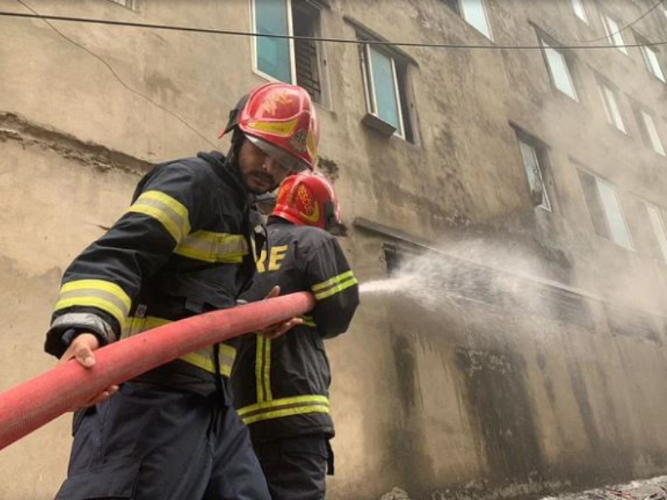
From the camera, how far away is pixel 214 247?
1.57 m

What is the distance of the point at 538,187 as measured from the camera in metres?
8.12

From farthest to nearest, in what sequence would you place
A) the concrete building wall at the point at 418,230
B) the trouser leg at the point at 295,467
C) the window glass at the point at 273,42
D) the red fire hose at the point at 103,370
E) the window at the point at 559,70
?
the window at the point at 559,70, the window glass at the point at 273,42, the concrete building wall at the point at 418,230, the trouser leg at the point at 295,467, the red fire hose at the point at 103,370

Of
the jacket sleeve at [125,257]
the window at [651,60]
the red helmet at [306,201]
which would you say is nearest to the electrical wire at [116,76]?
the red helmet at [306,201]

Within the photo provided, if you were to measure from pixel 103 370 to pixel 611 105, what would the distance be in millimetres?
13695

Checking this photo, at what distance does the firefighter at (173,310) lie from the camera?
1158 millimetres

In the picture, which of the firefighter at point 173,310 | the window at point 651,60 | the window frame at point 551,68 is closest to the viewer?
the firefighter at point 173,310

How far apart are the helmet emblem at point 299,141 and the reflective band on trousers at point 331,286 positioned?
1.95 feet

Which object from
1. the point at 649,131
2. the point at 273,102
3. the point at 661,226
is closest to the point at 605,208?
the point at 661,226

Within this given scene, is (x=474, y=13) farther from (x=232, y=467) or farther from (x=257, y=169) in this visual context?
(x=232, y=467)

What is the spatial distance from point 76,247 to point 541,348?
5596 millimetres

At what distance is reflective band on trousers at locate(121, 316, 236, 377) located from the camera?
4.77ft

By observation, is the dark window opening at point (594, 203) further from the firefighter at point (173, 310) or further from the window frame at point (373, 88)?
the firefighter at point (173, 310)

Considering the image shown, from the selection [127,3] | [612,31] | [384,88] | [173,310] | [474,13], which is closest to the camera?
[173,310]

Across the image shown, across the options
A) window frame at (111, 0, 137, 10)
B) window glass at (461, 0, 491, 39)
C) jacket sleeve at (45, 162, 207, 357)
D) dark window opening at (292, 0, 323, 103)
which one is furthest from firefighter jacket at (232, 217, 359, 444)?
window glass at (461, 0, 491, 39)
